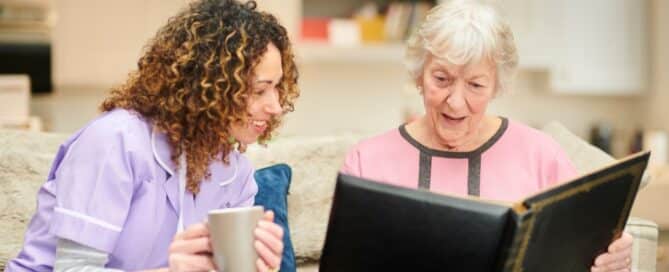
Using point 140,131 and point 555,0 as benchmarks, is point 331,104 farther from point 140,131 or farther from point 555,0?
point 140,131

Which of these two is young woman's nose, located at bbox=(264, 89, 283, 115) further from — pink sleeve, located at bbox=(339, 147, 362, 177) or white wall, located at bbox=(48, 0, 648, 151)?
white wall, located at bbox=(48, 0, 648, 151)

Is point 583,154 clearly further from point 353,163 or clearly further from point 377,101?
point 377,101

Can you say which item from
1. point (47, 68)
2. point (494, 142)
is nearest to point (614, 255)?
point (494, 142)

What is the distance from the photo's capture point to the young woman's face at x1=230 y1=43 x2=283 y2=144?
1.38 metres

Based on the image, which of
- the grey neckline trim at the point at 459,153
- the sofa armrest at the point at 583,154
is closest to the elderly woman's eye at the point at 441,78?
the grey neckline trim at the point at 459,153

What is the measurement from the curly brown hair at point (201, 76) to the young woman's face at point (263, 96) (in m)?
0.01

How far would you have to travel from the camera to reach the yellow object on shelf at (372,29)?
4172mm

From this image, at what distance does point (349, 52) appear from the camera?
4.15 meters

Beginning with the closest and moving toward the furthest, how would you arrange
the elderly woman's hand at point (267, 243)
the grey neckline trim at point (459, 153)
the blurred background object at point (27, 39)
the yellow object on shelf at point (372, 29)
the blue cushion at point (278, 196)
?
Answer: the elderly woman's hand at point (267, 243)
the grey neckline trim at point (459, 153)
the blue cushion at point (278, 196)
the blurred background object at point (27, 39)
the yellow object on shelf at point (372, 29)

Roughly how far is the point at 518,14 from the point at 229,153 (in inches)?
111

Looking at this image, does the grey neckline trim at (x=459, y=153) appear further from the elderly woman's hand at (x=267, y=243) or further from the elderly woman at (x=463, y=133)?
the elderly woman's hand at (x=267, y=243)

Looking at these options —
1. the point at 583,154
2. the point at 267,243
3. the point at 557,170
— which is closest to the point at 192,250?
the point at 267,243

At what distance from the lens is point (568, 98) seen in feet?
14.4

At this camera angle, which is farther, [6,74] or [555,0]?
[555,0]
